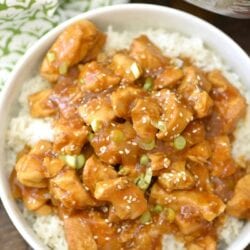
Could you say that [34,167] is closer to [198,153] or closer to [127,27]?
[198,153]

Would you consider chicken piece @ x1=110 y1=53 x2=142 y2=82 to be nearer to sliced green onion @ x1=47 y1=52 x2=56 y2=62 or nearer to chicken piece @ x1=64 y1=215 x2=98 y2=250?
sliced green onion @ x1=47 y1=52 x2=56 y2=62

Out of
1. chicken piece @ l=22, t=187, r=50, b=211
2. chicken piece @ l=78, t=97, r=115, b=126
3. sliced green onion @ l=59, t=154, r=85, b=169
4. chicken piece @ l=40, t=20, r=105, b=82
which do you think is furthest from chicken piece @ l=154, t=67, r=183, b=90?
chicken piece @ l=22, t=187, r=50, b=211

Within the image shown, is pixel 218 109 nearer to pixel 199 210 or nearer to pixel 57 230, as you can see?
pixel 199 210

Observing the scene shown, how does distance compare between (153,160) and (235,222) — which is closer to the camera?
(153,160)

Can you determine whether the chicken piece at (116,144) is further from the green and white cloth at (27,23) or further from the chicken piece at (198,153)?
the green and white cloth at (27,23)

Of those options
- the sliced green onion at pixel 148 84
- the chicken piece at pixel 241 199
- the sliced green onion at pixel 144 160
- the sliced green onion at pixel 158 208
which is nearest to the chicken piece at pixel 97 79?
the sliced green onion at pixel 148 84

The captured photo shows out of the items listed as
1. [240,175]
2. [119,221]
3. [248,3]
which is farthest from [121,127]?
[248,3]

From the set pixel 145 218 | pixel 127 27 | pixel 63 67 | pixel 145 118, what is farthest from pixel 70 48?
pixel 145 218
